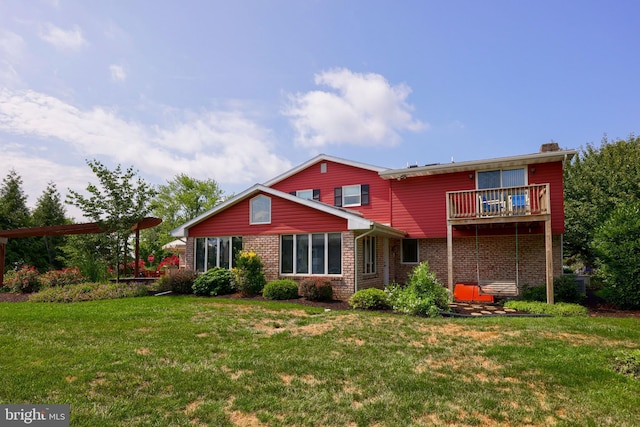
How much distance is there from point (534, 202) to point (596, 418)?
10.5 meters

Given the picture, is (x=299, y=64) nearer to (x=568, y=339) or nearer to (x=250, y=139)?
(x=250, y=139)

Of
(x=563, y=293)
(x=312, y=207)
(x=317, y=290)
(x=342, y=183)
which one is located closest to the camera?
(x=317, y=290)

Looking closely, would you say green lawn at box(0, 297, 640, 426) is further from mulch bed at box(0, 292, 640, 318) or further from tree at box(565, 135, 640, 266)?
tree at box(565, 135, 640, 266)

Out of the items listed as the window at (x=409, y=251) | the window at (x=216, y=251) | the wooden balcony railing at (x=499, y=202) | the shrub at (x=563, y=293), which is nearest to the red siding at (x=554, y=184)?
the wooden balcony railing at (x=499, y=202)

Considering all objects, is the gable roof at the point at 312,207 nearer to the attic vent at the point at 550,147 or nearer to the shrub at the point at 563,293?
the shrub at the point at 563,293

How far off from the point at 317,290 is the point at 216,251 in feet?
19.4

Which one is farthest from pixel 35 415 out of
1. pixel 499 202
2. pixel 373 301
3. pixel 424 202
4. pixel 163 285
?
pixel 424 202

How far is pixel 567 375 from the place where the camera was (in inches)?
218

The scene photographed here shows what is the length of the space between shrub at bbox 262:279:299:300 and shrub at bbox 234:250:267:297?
2.65 ft

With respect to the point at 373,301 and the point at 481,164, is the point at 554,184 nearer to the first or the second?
the point at 481,164

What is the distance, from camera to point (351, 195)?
18875 millimetres

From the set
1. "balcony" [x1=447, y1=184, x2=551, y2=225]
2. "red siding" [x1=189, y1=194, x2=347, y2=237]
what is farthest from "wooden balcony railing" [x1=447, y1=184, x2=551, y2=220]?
"red siding" [x1=189, y1=194, x2=347, y2=237]

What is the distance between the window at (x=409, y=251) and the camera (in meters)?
17.5

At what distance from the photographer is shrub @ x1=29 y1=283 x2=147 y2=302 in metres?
13.2
